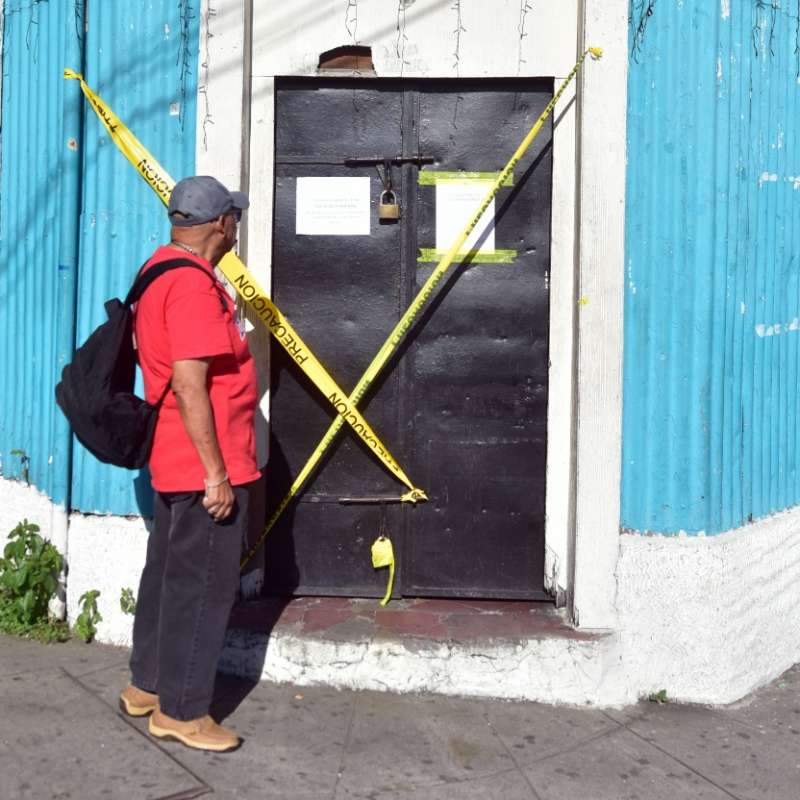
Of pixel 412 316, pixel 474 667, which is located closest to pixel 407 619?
pixel 474 667

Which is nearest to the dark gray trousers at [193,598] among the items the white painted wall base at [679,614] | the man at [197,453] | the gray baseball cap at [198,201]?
the man at [197,453]

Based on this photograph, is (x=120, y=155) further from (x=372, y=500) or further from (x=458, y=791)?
(x=458, y=791)

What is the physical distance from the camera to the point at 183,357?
Answer: 382 centimetres

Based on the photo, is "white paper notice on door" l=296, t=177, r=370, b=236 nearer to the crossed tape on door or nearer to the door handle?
the door handle

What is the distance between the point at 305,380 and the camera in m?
5.15

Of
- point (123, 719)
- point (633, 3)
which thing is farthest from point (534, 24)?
point (123, 719)

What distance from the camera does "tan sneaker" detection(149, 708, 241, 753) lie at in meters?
4.07

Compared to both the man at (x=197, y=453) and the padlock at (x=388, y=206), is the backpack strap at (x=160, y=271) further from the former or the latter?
the padlock at (x=388, y=206)

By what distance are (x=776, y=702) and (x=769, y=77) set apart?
112 inches

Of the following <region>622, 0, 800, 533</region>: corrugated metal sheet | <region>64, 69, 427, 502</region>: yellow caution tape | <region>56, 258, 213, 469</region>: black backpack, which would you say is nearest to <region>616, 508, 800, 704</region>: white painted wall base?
<region>622, 0, 800, 533</region>: corrugated metal sheet

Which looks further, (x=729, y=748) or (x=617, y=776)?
(x=729, y=748)

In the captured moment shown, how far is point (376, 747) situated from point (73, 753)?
1.11m

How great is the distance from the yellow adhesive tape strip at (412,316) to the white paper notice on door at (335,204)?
0.41m

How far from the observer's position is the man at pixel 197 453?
3.88 meters
